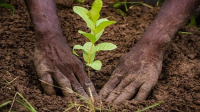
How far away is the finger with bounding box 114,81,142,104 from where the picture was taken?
68.4 inches

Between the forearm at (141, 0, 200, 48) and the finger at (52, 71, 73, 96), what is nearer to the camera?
the finger at (52, 71, 73, 96)

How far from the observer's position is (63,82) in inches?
69.0

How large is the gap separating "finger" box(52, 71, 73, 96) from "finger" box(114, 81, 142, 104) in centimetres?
26

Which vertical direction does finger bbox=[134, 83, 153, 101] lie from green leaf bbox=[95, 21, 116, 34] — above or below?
below

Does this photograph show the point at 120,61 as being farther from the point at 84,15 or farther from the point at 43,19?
the point at 43,19

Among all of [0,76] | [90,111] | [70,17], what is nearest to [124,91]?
[90,111]

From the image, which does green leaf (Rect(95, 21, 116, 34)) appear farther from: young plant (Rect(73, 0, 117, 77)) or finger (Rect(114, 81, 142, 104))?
finger (Rect(114, 81, 142, 104))

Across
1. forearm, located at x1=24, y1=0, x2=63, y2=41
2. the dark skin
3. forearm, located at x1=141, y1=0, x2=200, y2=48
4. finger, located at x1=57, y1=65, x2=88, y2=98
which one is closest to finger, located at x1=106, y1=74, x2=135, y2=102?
the dark skin

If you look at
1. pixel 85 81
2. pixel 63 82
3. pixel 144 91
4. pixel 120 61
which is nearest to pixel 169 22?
pixel 120 61

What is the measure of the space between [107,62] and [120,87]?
1.11 feet

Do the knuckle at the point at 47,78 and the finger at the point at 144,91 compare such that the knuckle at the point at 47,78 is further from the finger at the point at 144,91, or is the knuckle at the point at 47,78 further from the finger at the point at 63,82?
the finger at the point at 144,91

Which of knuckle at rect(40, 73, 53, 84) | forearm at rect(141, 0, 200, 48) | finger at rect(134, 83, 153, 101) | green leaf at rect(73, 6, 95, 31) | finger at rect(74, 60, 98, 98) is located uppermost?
green leaf at rect(73, 6, 95, 31)

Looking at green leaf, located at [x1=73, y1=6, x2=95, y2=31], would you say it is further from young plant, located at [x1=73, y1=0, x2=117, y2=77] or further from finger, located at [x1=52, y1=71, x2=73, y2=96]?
finger, located at [x1=52, y1=71, x2=73, y2=96]

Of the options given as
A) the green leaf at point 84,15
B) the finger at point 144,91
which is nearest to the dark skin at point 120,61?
the finger at point 144,91
